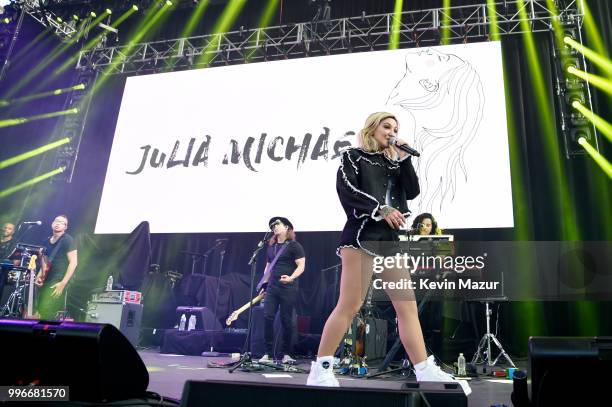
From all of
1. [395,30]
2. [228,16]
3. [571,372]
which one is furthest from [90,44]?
[571,372]

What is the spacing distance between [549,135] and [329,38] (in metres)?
3.51

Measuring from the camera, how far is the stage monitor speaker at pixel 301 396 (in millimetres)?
1016

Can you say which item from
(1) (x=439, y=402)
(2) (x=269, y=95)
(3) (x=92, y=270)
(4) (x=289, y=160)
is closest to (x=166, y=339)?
(3) (x=92, y=270)

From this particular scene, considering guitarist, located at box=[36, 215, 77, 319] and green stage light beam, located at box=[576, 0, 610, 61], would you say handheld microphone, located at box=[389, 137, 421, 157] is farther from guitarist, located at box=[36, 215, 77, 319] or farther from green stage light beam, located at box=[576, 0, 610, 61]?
green stage light beam, located at box=[576, 0, 610, 61]

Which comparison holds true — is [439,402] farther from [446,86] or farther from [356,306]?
[446,86]

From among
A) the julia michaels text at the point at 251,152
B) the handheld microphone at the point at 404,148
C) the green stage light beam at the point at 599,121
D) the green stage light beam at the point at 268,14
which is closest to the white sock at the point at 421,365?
the handheld microphone at the point at 404,148

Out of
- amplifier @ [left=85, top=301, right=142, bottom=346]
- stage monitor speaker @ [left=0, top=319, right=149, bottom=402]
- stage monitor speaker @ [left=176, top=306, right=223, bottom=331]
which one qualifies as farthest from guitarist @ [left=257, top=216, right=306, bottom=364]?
stage monitor speaker @ [left=0, top=319, right=149, bottom=402]

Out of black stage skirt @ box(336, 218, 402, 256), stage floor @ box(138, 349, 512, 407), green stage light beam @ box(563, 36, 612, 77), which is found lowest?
stage floor @ box(138, 349, 512, 407)

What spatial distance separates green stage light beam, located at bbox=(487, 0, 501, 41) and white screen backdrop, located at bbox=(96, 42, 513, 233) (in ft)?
1.81

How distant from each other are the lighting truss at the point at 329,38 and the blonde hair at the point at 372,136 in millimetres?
4753

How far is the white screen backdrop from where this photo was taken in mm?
6043

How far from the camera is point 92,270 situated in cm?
750

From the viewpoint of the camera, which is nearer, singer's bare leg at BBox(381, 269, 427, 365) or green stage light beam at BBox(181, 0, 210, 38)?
singer's bare leg at BBox(381, 269, 427, 365)

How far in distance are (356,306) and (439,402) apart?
1294mm
